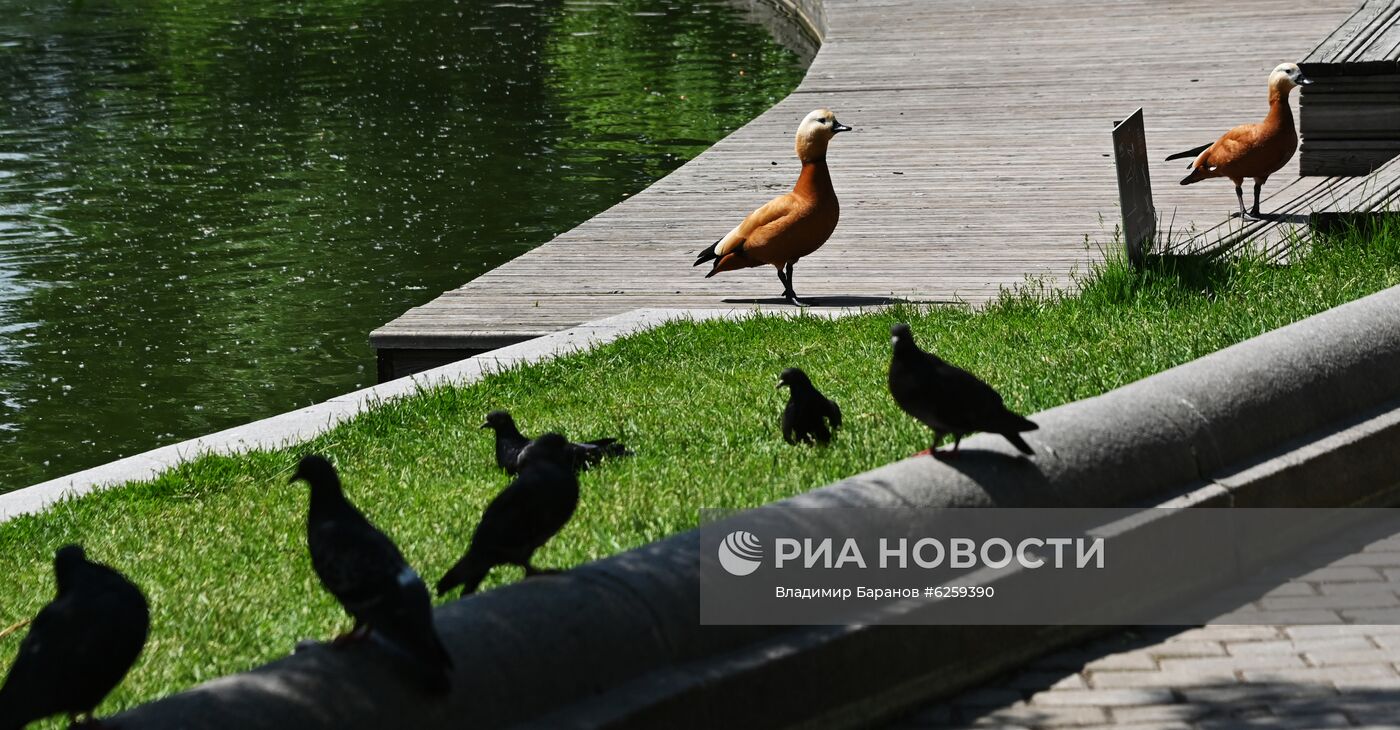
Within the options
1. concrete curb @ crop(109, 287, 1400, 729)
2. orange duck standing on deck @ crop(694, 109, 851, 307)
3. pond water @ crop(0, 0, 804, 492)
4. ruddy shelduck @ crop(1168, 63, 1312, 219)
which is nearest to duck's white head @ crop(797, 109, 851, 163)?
orange duck standing on deck @ crop(694, 109, 851, 307)

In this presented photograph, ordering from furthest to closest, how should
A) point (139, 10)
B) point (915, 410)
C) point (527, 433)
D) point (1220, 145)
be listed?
point (139, 10) < point (1220, 145) < point (527, 433) < point (915, 410)

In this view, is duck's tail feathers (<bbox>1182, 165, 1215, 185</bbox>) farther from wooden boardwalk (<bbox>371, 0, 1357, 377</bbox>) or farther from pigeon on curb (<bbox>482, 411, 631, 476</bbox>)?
pigeon on curb (<bbox>482, 411, 631, 476</bbox>)

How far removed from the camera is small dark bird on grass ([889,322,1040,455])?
5285 millimetres

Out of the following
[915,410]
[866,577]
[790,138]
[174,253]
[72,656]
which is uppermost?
[915,410]

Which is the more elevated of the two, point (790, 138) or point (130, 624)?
point (130, 624)

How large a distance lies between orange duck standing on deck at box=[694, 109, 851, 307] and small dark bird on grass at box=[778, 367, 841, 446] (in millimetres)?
4086

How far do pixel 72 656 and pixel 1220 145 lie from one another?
9.55 meters

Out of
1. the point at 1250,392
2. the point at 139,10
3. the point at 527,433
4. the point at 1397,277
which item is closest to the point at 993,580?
the point at 1250,392

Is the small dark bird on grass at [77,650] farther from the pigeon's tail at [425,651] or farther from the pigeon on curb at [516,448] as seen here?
the pigeon on curb at [516,448]

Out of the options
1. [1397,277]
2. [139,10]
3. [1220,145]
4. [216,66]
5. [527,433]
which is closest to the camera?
[527,433]

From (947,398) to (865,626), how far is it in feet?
2.72

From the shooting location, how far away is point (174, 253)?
16828 mm

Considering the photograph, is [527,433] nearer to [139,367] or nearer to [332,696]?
[332,696]

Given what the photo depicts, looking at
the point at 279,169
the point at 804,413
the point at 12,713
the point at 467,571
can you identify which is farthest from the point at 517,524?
the point at 279,169
